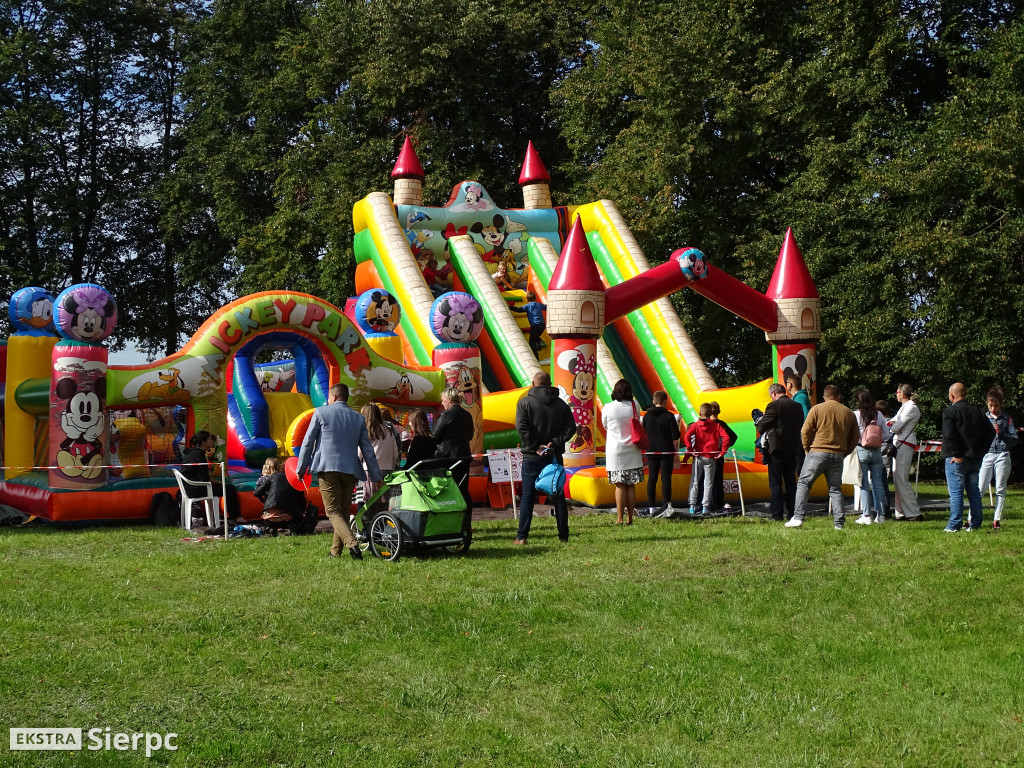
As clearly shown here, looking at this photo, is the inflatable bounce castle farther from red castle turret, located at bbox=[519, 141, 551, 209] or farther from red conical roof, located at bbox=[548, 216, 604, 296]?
red castle turret, located at bbox=[519, 141, 551, 209]

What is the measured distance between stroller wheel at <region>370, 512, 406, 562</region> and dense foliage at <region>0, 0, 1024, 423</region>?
40.4ft

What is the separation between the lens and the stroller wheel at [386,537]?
8633 millimetres

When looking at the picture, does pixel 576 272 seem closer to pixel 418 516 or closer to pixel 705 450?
pixel 705 450

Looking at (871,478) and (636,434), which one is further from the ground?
(636,434)

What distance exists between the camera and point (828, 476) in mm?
10703

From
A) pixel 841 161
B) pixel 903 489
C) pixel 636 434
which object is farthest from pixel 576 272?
pixel 841 161

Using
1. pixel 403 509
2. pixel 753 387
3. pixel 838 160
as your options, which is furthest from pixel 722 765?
pixel 838 160

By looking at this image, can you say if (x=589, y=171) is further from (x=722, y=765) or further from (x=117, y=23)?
(x=722, y=765)

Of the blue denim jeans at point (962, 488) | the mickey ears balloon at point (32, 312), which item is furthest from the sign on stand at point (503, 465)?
the mickey ears balloon at point (32, 312)

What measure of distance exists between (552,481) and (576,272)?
5103 mm

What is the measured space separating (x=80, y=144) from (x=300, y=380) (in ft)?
58.5

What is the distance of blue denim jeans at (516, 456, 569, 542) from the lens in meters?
9.52

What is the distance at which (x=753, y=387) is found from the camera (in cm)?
1542

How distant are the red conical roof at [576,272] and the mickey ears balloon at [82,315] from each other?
5.17 meters
